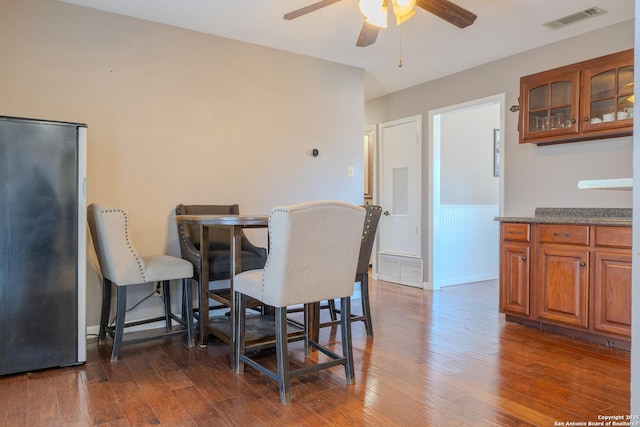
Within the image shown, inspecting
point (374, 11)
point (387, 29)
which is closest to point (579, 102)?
point (387, 29)

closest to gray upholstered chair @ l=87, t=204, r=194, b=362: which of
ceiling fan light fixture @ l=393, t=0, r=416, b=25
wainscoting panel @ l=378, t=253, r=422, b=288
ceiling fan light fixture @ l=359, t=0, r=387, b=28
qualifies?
ceiling fan light fixture @ l=359, t=0, r=387, b=28

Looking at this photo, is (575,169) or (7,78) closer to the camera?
(7,78)

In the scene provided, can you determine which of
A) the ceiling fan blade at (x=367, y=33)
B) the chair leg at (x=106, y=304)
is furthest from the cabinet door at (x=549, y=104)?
the chair leg at (x=106, y=304)

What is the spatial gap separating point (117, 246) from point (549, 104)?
345 cm

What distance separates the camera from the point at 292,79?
4.04 m

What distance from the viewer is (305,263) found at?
2.03m

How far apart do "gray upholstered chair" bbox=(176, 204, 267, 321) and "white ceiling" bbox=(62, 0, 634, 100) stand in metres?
1.46

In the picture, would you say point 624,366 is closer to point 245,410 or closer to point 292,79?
point 245,410

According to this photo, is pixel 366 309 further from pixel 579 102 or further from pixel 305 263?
pixel 579 102

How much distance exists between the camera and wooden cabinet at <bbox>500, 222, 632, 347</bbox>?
2.81 m

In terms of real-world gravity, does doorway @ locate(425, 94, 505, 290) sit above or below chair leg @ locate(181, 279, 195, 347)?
above

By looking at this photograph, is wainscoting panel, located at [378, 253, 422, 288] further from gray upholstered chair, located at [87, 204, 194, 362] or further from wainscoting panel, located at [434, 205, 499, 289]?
gray upholstered chair, located at [87, 204, 194, 362]

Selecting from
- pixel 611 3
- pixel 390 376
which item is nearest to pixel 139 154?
pixel 390 376

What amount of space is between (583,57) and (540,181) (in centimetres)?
108
